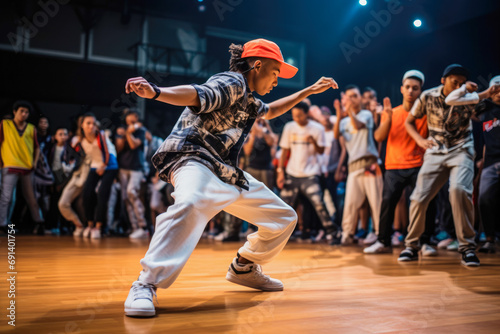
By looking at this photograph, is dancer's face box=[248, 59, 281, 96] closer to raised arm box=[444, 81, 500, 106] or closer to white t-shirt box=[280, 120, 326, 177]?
raised arm box=[444, 81, 500, 106]

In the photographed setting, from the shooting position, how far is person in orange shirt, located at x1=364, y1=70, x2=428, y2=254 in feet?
14.1

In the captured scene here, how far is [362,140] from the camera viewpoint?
523 centimetres

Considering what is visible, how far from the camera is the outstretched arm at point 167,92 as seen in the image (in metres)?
1.63

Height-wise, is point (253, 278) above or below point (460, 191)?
below

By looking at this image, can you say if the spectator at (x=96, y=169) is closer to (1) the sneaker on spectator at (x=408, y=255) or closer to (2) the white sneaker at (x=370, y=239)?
(2) the white sneaker at (x=370, y=239)

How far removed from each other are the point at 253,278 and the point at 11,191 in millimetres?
4770

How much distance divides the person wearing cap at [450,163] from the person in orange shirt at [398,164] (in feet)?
1.79

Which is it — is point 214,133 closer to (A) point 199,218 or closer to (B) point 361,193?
(A) point 199,218

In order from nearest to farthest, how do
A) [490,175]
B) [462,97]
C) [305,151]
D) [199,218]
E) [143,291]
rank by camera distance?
[143,291]
[199,218]
[462,97]
[490,175]
[305,151]

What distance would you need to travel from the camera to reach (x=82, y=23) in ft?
40.9

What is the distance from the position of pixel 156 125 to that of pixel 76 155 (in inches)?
264

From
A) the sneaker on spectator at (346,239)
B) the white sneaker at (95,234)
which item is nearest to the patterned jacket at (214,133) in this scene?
the sneaker on spectator at (346,239)

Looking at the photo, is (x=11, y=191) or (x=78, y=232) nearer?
(x=11, y=191)

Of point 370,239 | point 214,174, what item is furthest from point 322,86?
point 370,239
